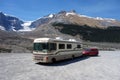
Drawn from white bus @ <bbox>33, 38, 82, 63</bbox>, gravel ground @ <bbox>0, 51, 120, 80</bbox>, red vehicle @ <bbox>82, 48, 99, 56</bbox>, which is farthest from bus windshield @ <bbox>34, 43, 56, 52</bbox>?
red vehicle @ <bbox>82, 48, 99, 56</bbox>

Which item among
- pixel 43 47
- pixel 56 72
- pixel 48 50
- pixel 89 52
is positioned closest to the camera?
pixel 56 72

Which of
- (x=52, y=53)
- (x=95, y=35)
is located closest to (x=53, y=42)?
(x=52, y=53)

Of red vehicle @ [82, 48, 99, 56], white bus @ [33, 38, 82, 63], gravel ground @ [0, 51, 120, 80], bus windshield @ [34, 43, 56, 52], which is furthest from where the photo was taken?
red vehicle @ [82, 48, 99, 56]

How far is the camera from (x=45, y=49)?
75.7 feet

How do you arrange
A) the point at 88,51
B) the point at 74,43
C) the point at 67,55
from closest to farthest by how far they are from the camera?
1. the point at 67,55
2. the point at 74,43
3. the point at 88,51

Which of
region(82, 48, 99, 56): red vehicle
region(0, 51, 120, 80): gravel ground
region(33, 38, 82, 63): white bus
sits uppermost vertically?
region(33, 38, 82, 63): white bus

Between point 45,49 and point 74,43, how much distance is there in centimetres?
981

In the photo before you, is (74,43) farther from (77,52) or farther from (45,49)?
(45,49)

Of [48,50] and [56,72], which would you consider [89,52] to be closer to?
[48,50]

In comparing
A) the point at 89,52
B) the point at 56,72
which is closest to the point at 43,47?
the point at 56,72

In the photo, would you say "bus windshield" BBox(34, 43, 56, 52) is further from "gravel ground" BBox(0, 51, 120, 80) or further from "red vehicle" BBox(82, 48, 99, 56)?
"red vehicle" BBox(82, 48, 99, 56)

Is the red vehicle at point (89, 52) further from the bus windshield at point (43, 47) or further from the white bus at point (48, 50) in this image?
the bus windshield at point (43, 47)

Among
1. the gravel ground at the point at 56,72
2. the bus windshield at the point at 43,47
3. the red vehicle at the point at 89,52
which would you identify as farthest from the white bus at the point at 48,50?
the red vehicle at the point at 89,52

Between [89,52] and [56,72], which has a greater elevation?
[89,52]
